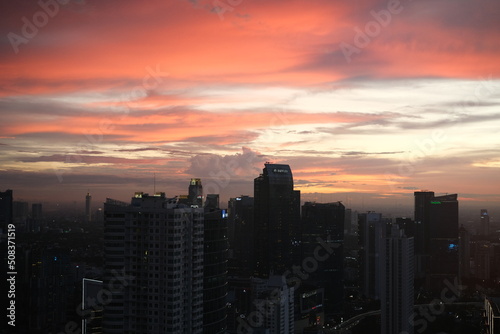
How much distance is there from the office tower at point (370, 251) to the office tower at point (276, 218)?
5.88 meters

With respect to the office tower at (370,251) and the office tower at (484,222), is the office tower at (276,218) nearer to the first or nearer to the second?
the office tower at (370,251)

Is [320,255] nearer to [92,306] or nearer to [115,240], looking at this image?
[92,306]

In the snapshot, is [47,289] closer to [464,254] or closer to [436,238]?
[464,254]

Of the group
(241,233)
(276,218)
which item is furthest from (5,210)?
(276,218)

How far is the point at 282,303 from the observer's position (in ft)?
91.9

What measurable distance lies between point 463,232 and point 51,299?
4158cm

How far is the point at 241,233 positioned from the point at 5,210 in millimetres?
25853

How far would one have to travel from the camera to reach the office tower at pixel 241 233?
48.4 m

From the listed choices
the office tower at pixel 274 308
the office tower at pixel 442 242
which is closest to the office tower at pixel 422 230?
the office tower at pixel 442 242

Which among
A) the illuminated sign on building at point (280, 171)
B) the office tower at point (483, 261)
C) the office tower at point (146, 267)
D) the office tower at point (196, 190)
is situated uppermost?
the illuminated sign on building at point (280, 171)

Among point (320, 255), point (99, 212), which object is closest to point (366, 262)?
point (320, 255)

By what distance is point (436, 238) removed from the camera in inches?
2196

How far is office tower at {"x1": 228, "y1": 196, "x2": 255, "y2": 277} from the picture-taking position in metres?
48.4

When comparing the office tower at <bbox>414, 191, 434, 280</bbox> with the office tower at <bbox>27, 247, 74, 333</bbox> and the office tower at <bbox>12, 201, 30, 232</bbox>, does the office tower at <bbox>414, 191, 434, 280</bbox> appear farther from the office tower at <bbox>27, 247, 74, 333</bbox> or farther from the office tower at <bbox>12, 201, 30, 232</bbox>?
the office tower at <bbox>27, 247, 74, 333</bbox>
